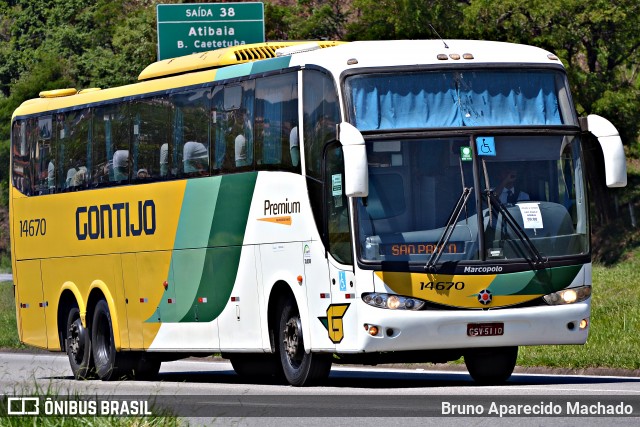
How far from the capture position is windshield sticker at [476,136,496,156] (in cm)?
1691

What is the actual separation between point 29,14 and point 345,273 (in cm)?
7602

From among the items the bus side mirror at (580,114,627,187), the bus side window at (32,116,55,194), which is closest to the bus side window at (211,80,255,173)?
the bus side mirror at (580,114,627,187)

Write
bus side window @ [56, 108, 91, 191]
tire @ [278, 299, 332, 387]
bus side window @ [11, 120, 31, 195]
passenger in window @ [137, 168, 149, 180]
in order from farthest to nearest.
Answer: bus side window @ [11, 120, 31, 195], bus side window @ [56, 108, 91, 191], passenger in window @ [137, 168, 149, 180], tire @ [278, 299, 332, 387]

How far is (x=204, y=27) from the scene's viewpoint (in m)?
30.4

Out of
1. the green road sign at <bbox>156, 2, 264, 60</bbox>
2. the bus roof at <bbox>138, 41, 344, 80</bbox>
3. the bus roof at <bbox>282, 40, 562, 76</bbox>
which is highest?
the green road sign at <bbox>156, 2, 264, 60</bbox>

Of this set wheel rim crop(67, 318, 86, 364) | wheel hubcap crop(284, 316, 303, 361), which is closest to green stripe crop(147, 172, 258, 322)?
wheel hubcap crop(284, 316, 303, 361)

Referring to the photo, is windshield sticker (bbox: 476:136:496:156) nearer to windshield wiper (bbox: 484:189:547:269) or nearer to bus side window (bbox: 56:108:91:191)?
windshield wiper (bbox: 484:189:547:269)

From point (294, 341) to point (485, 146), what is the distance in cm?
316

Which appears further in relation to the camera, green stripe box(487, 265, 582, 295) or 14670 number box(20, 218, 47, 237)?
14670 number box(20, 218, 47, 237)

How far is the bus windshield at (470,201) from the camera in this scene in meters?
16.6

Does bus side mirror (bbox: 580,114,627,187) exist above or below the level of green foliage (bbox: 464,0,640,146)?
below

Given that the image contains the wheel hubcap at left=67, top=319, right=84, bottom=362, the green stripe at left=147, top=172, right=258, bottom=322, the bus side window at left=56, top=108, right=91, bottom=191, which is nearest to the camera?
the green stripe at left=147, top=172, right=258, bottom=322

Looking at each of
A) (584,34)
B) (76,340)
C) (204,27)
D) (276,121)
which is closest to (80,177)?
(76,340)

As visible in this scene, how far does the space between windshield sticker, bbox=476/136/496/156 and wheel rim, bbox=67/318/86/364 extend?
8679 mm
